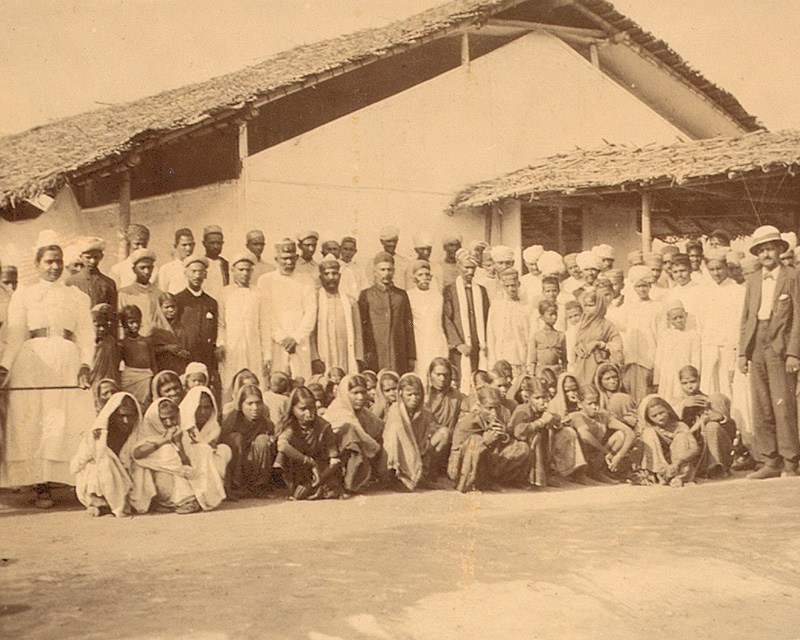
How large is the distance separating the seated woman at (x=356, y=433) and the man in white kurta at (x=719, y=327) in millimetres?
2054

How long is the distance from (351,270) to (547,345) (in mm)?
1273

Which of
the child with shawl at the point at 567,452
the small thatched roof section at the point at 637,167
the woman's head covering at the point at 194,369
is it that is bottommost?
the child with shawl at the point at 567,452

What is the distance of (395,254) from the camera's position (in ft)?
18.5

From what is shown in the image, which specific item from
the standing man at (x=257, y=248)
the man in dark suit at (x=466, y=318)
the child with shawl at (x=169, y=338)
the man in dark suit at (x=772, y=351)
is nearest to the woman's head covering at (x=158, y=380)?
the child with shawl at (x=169, y=338)

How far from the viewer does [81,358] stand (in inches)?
180

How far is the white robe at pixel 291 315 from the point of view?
17.2 feet

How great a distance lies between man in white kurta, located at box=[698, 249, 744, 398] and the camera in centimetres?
573

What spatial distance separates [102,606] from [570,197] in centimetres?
382

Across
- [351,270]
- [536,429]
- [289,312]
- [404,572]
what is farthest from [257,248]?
[404,572]

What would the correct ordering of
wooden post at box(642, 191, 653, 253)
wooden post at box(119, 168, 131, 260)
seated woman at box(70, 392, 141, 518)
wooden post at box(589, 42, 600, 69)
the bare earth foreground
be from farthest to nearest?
wooden post at box(589, 42, 600, 69), wooden post at box(642, 191, 653, 253), wooden post at box(119, 168, 131, 260), seated woman at box(70, 392, 141, 518), the bare earth foreground

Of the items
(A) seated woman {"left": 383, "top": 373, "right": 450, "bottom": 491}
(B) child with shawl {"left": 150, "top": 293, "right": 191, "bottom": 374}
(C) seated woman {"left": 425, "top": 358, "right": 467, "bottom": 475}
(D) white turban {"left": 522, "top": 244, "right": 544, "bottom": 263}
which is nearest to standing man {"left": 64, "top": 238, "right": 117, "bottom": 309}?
(B) child with shawl {"left": 150, "top": 293, "right": 191, "bottom": 374}

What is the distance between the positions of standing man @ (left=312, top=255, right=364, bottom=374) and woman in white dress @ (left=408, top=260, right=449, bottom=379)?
0.38 metres

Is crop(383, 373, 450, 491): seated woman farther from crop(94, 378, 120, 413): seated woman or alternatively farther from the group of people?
crop(94, 378, 120, 413): seated woman

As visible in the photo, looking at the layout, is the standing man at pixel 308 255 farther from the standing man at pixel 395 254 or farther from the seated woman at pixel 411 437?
the seated woman at pixel 411 437
